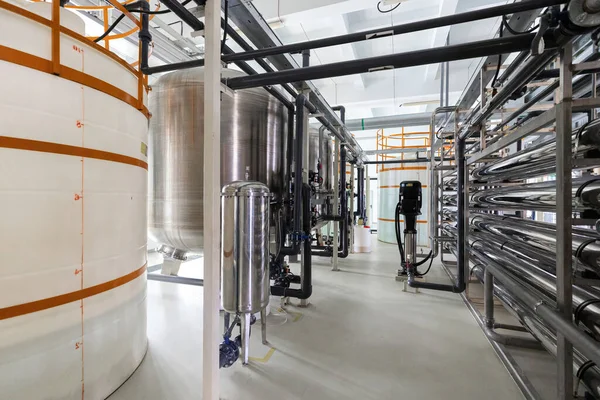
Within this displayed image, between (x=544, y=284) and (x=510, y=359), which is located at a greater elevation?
(x=544, y=284)

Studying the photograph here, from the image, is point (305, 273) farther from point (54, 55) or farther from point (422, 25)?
point (54, 55)

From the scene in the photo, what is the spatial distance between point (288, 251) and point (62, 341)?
5.57 ft

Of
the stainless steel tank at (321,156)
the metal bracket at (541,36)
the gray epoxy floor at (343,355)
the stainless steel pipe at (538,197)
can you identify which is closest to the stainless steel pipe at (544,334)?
the gray epoxy floor at (343,355)

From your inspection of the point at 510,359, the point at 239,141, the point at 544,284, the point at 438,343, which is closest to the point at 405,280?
the point at 438,343

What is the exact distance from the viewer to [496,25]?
3297 millimetres

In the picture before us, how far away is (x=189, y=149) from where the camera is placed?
2363mm

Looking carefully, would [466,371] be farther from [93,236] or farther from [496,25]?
[496,25]

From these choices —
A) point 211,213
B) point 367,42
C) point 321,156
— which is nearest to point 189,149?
point 211,213

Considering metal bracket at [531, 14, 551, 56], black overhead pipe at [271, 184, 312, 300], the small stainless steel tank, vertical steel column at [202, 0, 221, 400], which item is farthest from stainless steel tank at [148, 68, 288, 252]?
metal bracket at [531, 14, 551, 56]

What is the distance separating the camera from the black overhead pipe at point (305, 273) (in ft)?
8.27

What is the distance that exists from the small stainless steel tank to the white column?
0.55 meters

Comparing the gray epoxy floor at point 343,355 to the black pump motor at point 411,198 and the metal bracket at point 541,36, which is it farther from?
the metal bracket at point 541,36

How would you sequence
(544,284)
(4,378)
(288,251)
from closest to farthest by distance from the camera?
1. (4,378)
2. (544,284)
3. (288,251)

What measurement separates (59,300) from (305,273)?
1.77m
